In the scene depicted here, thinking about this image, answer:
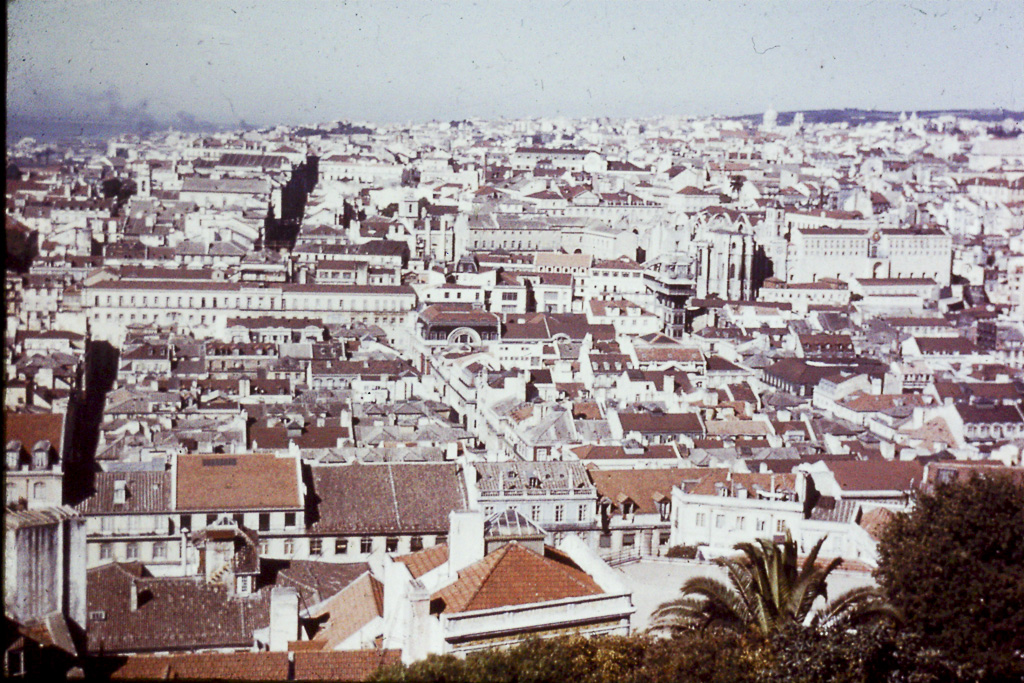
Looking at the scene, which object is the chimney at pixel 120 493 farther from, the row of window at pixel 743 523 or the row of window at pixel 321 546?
the row of window at pixel 743 523

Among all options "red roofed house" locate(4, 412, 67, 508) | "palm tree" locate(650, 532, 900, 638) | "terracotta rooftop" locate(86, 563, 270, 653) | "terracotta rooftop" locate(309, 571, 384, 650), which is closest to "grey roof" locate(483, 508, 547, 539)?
"terracotta rooftop" locate(309, 571, 384, 650)

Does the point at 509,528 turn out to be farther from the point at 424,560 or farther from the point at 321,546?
the point at 321,546

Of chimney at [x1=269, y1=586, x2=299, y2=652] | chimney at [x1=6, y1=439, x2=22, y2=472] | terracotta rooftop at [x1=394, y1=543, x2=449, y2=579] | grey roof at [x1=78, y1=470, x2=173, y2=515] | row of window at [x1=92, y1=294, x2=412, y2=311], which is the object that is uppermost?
row of window at [x1=92, y1=294, x2=412, y2=311]

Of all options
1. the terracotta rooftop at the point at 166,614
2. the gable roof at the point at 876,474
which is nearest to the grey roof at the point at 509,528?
the terracotta rooftop at the point at 166,614

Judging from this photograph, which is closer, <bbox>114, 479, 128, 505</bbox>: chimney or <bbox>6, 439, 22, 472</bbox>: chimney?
<bbox>114, 479, 128, 505</bbox>: chimney

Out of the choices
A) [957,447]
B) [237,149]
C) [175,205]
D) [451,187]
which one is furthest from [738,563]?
[237,149]

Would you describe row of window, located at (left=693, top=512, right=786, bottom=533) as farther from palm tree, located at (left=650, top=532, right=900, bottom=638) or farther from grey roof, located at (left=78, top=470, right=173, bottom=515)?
grey roof, located at (left=78, top=470, right=173, bottom=515)

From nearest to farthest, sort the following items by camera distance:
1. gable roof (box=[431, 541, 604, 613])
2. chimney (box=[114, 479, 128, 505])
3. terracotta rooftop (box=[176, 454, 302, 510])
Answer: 1. gable roof (box=[431, 541, 604, 613])
2. chimney (box=[114, 479, 128, 505])
3. terracotta rooftop (box=[176, 454, 302, 510])

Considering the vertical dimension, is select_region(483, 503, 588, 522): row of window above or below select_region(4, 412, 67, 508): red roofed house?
below
